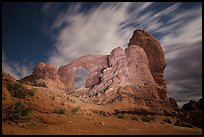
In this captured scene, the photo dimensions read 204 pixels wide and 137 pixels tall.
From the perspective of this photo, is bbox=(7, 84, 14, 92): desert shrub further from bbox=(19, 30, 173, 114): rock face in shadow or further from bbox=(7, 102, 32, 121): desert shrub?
bbox=(19, 30, 173, 114): rock face in shadow

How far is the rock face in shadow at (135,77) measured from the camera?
2375cm

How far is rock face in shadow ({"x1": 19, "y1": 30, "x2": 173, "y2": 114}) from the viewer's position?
2375 centimetres

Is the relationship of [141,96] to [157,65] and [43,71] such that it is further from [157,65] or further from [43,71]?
[43,71]

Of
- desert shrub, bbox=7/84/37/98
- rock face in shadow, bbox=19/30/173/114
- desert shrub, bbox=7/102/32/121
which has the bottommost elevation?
desert shrub, bbox=7/102/32/121

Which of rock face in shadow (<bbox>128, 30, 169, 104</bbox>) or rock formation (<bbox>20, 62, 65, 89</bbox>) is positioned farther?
rock formation (<bbox>20, 62, 65, 89</bbox>)

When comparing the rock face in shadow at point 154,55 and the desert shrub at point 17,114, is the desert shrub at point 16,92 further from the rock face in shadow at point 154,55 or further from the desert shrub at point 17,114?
the rock face in shadow at point 154,55

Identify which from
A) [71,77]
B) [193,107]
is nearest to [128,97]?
[193,107]

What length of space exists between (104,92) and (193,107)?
16.6 metres

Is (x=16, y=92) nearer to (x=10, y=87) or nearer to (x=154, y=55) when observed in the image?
(x=10, y=87)

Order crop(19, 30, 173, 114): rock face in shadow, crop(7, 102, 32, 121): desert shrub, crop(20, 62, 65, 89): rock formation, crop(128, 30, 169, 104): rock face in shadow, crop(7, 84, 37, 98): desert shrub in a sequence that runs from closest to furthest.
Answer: crop(7, 102, 32, 121): desert shrub → crop(7, 84, 37, 98): desert shrub → crop(19, 30, 173, 114): rock face in shadow → crop(128, 30, 169, 104): rock face in shadow → crop(20, 62, 65, 89): rock formation

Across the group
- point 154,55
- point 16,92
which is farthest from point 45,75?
point 16,92

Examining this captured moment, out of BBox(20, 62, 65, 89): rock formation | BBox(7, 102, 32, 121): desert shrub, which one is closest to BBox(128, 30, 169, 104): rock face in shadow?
BBox(20, 62, 65, 89): rock formation

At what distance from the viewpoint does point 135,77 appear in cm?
2652

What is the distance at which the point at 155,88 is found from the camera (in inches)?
1033
